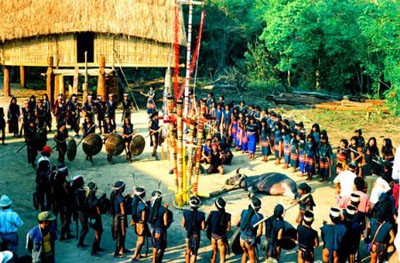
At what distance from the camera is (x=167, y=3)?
23312 millimetres

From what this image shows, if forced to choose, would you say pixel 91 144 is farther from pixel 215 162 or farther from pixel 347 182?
pixel 347 182

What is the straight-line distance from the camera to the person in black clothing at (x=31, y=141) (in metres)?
14.7

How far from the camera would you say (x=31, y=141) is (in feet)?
48.1

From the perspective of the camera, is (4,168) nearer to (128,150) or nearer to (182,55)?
(128,150)

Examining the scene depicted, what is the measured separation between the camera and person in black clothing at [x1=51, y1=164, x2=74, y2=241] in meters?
10.6

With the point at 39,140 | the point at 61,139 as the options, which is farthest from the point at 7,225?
the point at 39,140

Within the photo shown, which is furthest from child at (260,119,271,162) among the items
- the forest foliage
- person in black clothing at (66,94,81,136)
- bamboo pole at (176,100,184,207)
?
the forest foliage

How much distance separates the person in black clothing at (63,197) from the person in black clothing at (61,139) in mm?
3927

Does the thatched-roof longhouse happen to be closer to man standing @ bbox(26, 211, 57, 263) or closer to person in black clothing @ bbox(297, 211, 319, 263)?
man standing @ bbox(26, 211, 57, 263)

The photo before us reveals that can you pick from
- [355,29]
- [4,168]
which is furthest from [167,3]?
[4,168]

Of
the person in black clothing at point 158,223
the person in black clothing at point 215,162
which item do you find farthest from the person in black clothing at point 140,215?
the person in black clothing at point 215,162

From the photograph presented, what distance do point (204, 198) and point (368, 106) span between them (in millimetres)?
12962

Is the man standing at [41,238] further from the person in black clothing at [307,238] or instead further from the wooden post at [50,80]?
the wooden post at [50,80]

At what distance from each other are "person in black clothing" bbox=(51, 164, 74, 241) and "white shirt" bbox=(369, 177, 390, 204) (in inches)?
232
